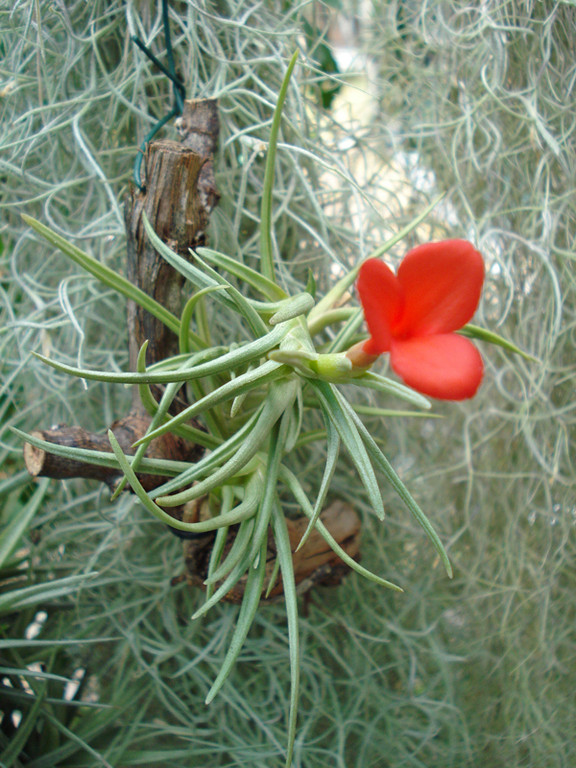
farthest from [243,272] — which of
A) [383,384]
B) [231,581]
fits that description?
[231,581]

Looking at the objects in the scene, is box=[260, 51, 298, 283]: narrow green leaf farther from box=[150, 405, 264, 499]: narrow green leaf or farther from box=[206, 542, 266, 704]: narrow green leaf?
box=[206, 542, 266, 704]: narrow green leaf

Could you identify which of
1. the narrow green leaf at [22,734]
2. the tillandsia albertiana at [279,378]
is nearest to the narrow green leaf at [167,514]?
the tillandsia albertiana at [279,378]

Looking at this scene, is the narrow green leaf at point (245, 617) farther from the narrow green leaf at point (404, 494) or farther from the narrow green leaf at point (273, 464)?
the narrow green leaf at point (404, 494)

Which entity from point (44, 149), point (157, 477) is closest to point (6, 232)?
point (44, 149)

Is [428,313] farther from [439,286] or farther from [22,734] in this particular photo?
[22,734]

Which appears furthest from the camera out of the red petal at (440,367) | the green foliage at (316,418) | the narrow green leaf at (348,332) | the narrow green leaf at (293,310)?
the green foliage at (316,418)

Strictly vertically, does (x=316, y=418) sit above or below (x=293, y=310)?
below

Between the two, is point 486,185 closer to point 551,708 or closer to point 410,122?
point 410,122

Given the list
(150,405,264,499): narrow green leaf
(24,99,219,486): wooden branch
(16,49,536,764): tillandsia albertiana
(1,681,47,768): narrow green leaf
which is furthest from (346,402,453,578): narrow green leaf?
(1,681,47,768): narrow green leaf

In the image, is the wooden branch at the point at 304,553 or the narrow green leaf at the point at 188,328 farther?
the wooden branch at the point at 304,553
